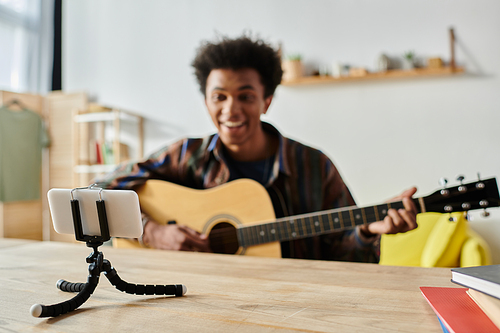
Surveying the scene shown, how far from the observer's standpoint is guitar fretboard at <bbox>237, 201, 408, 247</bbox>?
50.5 inches

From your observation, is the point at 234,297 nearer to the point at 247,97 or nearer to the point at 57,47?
the point at 247,97

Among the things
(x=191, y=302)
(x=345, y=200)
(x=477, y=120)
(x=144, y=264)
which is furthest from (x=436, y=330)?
(x=477, y=120)

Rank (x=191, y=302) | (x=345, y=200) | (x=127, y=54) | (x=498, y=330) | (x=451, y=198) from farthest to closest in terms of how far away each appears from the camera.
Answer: (x=127, y=54) → (x=345, y=200) → (x=451, y=198) → (x=191, y=302) → (x=498, y=330)

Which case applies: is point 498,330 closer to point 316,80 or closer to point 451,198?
point 451,198

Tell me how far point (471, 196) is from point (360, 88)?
1946 mm

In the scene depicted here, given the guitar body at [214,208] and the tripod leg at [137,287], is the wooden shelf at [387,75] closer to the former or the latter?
the guitar body at [214,208]

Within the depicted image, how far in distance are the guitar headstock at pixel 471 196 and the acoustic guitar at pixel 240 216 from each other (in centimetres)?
8

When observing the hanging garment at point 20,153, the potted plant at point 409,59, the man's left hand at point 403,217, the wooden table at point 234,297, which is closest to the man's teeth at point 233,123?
the man's left hand at point 403,217

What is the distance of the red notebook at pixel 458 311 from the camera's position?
42 centimetres

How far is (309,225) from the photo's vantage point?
4.43ft

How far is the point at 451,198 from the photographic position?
3.61 ft

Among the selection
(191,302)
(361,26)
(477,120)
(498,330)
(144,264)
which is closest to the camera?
(498,330)

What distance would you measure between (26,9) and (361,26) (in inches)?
125

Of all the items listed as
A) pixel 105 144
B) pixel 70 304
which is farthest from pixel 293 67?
pixel 70 304
